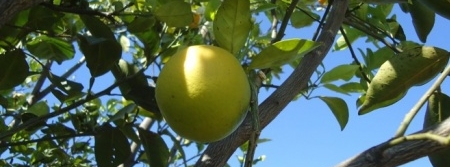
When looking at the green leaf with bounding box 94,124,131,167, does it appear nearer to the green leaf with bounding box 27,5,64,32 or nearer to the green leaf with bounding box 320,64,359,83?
the green leaf with bounding box 27,5,64,32

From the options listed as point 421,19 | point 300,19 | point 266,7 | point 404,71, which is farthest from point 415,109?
point 300,19

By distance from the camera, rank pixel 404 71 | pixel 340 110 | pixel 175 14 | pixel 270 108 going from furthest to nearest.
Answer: pixel 340 110, pixel 175 14, pixel 270 108, pixel 404 71

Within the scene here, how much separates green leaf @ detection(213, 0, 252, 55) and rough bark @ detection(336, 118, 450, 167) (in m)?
0.20

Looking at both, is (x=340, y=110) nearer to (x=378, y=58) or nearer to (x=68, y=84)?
(x=378, y=58)

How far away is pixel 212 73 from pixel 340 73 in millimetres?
629

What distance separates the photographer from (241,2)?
2.50 feet

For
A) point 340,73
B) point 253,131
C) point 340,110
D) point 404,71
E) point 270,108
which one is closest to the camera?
point 253,131

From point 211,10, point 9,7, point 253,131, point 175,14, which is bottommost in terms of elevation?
point 253,131

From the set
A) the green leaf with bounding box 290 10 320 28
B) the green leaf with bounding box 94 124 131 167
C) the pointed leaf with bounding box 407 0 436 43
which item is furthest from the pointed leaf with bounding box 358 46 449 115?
the green leaf with bounding box 290 10 320 28

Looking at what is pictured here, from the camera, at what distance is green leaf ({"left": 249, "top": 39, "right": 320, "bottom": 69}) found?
2.50ft

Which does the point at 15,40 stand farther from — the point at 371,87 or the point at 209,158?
the point at 371,87

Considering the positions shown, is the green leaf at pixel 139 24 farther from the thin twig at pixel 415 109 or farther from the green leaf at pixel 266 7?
the thin twig at pixel 415 109

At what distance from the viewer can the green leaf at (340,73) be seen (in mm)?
1281

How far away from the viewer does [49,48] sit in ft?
4.28
